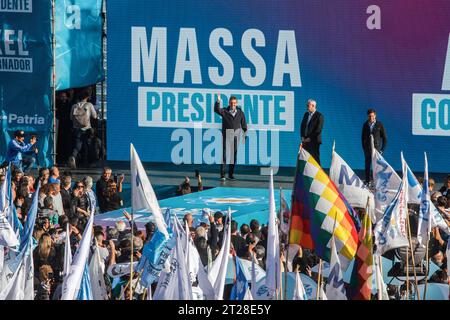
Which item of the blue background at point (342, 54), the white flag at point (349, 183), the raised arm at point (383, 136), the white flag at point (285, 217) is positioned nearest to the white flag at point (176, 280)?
the white flag at point (285, 217)

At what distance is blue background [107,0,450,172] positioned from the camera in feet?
95.7

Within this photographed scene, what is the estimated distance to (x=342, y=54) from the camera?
29266 millimetres

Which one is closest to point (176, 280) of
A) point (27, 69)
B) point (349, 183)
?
point (349, 183)

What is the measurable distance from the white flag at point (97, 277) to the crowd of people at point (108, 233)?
212 mm

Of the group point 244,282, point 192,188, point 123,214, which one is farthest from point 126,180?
point 244,282

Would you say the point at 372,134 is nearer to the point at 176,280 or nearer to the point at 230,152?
the point at 230,152

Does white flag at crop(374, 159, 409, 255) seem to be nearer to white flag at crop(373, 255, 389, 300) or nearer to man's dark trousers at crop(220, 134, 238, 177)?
white flag at crop(373, 255, 389, 300)

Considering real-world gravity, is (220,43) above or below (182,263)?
above

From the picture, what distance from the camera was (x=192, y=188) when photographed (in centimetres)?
2816

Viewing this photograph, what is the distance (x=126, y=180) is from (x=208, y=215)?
5.05m

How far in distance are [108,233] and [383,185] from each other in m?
3.58

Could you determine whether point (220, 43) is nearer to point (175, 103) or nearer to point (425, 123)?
point (175, 103)
